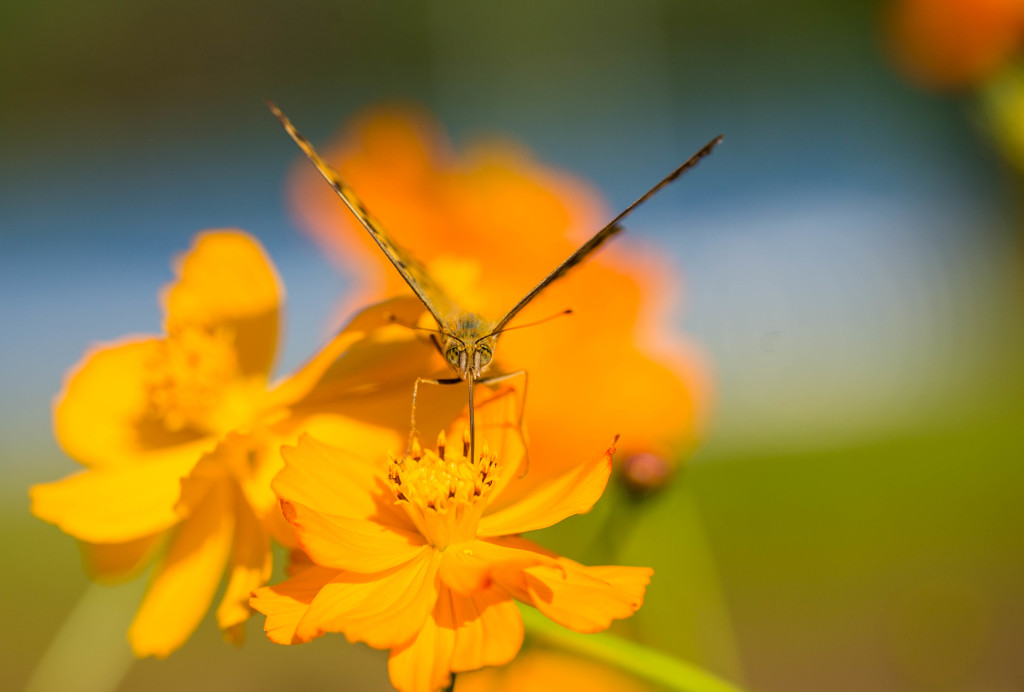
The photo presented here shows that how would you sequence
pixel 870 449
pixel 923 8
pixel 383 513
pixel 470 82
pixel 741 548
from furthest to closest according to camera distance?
pixel 470 82 → pixel 870 449 → pixel 741 548 → pixel 923 8 → pixel 383 513

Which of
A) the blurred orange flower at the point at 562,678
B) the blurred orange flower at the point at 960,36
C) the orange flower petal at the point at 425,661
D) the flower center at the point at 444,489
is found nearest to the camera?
the orange flower petal at the point at 425,661

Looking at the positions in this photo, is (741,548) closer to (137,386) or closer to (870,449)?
(870,449)

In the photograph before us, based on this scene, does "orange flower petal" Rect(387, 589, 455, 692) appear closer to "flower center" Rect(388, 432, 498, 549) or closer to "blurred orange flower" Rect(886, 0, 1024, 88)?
"flower center" Rect(388, 432, 498, 549)

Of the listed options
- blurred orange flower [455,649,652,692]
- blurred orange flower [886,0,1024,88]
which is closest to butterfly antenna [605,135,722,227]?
blurred orange flower [455,649,652,692]

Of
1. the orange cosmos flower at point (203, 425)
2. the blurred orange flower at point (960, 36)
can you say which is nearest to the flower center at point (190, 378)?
the orange cosmos flower at point (203, 425)

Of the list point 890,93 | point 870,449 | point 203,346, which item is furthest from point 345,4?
point 203,346

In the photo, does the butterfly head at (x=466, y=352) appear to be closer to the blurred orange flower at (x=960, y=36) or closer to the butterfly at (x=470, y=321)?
the butterfly at (x=470, y=321)
